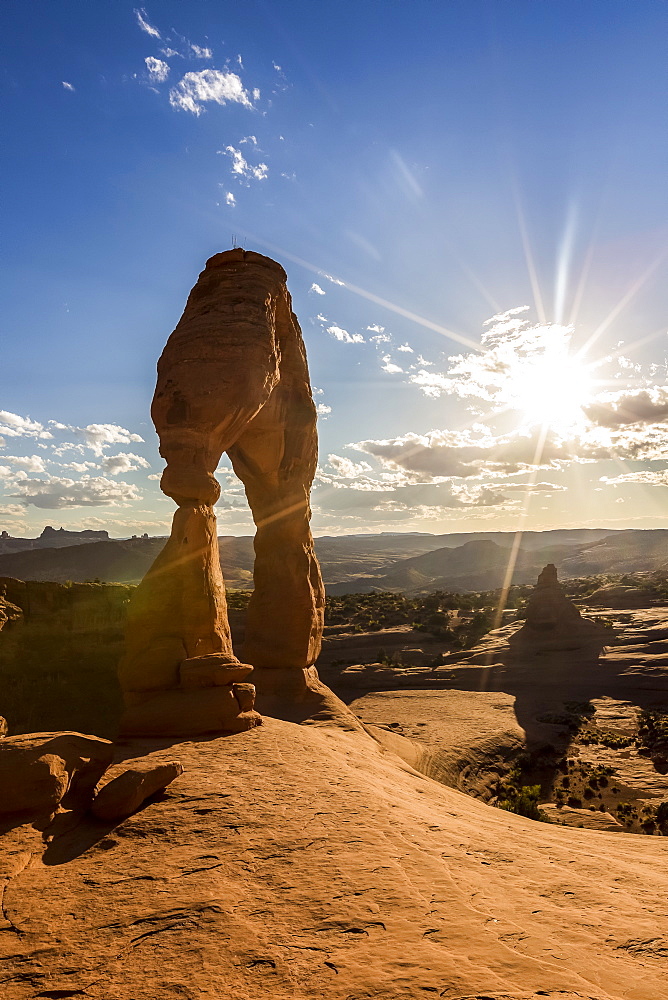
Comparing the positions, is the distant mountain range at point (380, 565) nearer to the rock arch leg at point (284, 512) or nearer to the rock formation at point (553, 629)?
the rock formation at point (553, 629)

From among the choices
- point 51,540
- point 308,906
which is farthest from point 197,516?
point 51,540

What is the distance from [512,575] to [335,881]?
158m

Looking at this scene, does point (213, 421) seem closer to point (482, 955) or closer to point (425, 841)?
point (425, 841)

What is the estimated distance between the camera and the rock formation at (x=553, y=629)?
1344 inches

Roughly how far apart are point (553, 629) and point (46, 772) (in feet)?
114

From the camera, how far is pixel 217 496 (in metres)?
13.7

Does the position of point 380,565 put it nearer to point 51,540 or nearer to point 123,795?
point 51,540

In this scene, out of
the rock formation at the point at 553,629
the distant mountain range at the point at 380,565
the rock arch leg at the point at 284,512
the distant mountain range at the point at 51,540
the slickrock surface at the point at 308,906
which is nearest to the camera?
the slickrock surface at the point at 308,906

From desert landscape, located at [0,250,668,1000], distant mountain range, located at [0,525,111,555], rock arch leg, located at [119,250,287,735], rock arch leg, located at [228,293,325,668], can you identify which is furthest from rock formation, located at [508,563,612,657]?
distant mountain range, located at [0,525,111,555]

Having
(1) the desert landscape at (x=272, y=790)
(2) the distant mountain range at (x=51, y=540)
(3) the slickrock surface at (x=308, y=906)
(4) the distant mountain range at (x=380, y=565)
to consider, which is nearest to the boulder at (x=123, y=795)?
(1) the desert landscape at (x=272, y=790)

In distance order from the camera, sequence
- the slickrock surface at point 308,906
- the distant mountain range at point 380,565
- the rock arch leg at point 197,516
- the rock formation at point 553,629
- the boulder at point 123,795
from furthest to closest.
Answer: the distant mountain range at point 380,565 → the rock formation at point 553,629 → the rock arch leg at point 197,516 → the boulder at point 123,795 → the slickrock surface at point 308,906

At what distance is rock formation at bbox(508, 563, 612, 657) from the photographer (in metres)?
34.1

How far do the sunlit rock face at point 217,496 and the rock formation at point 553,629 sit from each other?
71.7 ft

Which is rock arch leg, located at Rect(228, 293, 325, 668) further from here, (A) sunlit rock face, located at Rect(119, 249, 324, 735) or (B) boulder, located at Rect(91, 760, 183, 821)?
(B) boulder, located at Rect(91, 760, 183, 821)
